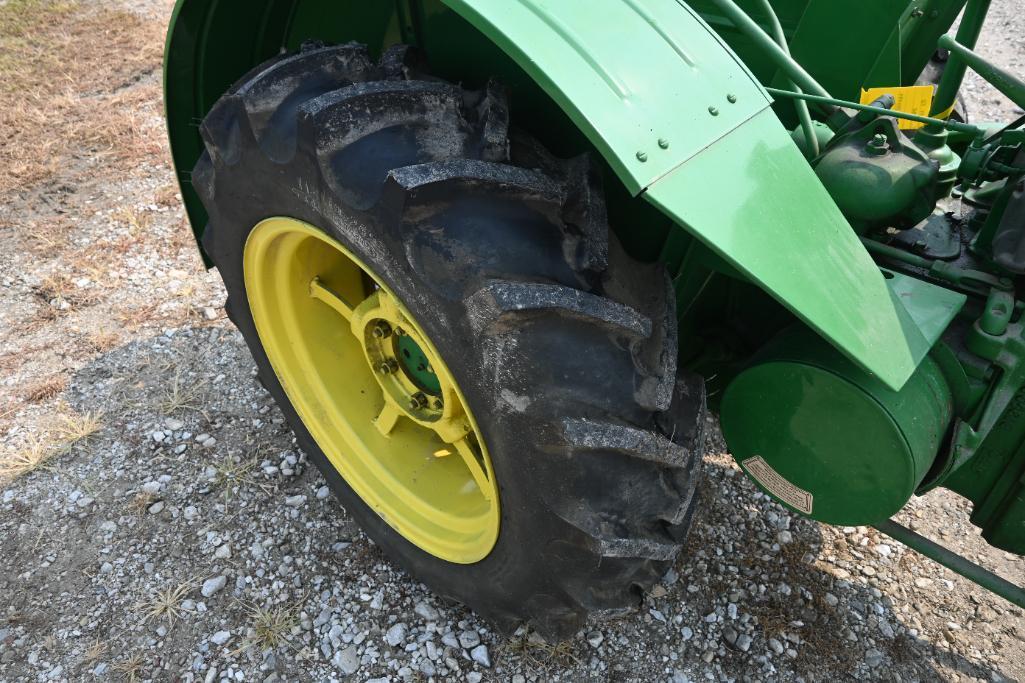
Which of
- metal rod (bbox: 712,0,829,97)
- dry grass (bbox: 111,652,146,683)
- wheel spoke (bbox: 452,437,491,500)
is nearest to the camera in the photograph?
metal rod (bbox: 712,0,829,97)

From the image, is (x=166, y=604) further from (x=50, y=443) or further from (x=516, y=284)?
(x=516, y=284)

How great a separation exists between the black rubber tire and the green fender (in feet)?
0.67

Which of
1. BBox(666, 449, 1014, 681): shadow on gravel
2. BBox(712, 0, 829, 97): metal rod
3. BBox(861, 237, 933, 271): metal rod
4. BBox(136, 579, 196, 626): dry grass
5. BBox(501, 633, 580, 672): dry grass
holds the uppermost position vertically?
BBox(712, 0, 829, 97): metal rod

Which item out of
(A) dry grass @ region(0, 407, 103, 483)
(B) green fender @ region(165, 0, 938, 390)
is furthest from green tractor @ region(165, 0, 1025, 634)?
(A) dry grass @ region(0, 407, 103, 483)

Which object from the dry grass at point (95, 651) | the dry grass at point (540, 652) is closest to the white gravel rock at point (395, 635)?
the dry grass at point (540, 652)

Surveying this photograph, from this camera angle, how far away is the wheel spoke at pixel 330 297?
6.41 ft

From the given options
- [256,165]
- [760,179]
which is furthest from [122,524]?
[760,179]

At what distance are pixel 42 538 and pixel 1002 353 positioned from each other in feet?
7.65

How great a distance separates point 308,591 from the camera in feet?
6.79

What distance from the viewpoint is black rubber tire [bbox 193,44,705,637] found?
4.18 ft

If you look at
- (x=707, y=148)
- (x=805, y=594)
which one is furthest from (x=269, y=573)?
(x=707, y=148)

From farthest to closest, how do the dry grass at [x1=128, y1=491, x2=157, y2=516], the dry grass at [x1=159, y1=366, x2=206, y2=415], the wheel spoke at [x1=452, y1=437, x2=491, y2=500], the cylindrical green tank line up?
the dry grass at [x1=159, y1=366, x2=206, y2=415] < the dry grass at [x1=128, y1=491, x2=157, y2=516] < the wheel spoke at [x1=452, y1=437, x2=491, y2=500] < the cylindrical green tank

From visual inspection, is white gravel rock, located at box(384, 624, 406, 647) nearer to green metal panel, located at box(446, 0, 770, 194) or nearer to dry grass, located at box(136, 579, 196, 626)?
dry grass, located at box(136, 579, 196, 626)

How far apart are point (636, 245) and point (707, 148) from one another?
18.6 inches
